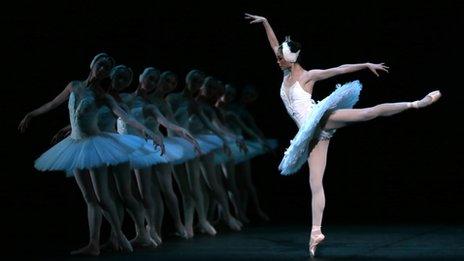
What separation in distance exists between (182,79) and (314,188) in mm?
5049

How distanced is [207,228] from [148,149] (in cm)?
136

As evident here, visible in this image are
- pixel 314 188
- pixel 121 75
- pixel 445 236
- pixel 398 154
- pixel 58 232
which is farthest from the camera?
pixel 398 154

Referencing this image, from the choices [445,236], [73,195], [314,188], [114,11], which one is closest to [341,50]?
[114,11]

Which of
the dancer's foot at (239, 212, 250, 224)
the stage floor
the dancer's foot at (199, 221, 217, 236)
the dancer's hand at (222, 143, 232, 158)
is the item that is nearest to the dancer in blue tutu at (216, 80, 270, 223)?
the dancer's foot at (239, 212, 250, 224)

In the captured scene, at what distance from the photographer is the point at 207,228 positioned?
8820 mm

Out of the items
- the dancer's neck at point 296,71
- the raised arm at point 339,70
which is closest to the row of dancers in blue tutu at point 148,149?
the dancer's neck at point 296,71

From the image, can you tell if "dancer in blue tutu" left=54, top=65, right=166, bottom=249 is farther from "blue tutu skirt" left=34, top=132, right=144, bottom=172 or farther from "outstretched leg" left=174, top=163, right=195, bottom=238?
"outstretched leg" left=174, top=163, right=195, bottom=238

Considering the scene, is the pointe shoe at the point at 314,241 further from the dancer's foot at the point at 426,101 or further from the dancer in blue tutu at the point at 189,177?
the dancer in blue tutu at the point at 189,177

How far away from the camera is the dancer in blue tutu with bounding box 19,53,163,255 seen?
695cm

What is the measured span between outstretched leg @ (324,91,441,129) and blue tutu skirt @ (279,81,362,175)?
7 cm

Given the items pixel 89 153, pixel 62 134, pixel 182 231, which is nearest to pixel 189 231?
pixel 182 231

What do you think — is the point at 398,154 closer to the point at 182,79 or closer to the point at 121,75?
the point at 182,79

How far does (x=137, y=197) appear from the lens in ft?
26.2

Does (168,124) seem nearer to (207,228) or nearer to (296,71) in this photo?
(296,71)
